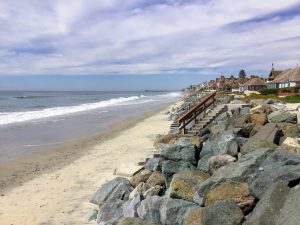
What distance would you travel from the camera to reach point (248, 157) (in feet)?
28.8

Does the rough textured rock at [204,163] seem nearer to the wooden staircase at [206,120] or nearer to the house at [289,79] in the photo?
the wooden staircase at [206,120]

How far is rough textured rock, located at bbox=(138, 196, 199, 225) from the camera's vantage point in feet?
25.5

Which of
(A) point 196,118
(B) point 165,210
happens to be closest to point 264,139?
(B) point 165,210

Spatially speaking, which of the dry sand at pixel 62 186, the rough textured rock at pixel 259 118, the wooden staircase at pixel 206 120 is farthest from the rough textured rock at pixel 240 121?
the dry sand at pixel 62 186

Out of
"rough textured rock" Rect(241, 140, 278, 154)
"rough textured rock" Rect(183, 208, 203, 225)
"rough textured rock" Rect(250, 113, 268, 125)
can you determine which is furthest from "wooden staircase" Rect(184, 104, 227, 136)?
"rough textured rock" Rect(183, 208, 203, 225)

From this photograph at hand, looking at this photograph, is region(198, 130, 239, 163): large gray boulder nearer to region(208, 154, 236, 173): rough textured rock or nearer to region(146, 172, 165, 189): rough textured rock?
region(208, 154, 236, 173): rough textured rock

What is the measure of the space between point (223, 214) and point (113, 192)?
4008 millimetres

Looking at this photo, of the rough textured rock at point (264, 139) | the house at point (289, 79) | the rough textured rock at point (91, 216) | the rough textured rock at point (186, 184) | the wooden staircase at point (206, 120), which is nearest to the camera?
the rough textured rock at point (186, 184)

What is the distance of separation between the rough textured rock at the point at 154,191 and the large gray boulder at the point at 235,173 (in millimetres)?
1435

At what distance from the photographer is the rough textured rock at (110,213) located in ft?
28.8

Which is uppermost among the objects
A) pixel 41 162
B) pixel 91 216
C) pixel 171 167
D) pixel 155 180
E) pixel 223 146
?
pixel 223 146

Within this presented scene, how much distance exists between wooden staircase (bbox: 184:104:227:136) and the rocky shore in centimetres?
415

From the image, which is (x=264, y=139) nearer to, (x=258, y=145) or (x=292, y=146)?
(x=258, y=145)

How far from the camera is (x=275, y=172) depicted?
23.8 feet
